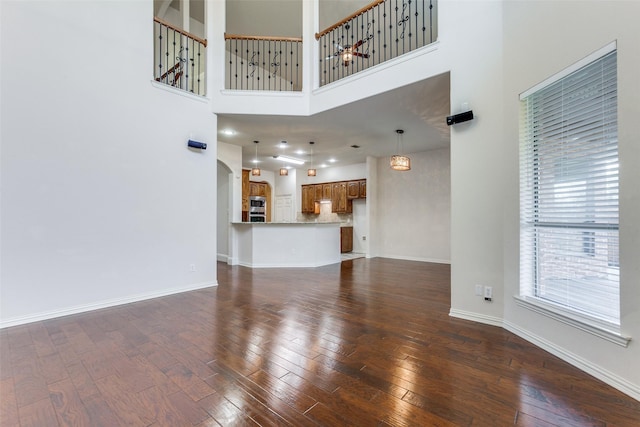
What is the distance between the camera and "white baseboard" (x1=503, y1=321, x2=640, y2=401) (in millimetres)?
1728

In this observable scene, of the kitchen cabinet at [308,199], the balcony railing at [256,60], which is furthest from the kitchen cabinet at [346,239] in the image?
the balcony railing at [256,60]

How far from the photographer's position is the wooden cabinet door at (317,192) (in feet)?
31.0

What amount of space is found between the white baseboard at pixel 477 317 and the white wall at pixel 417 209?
401 cm

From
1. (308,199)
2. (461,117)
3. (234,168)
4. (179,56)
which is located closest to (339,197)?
(308,199)

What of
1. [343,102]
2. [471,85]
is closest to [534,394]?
[471,85]

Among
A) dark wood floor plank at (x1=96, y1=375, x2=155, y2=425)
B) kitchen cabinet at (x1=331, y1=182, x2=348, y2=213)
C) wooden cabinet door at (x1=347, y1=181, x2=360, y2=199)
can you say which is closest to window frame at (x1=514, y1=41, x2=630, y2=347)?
dark wood floor plank at (x1=96, y1=375, x2=155, y2=425)

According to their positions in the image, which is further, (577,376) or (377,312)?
(377,312)

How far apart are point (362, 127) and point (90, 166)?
4.23m

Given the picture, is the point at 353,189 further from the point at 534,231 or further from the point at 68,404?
the point at 68,404

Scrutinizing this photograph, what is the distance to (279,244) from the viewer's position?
6293 mm

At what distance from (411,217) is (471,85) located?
189 inches

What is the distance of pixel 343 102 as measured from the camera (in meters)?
4.18

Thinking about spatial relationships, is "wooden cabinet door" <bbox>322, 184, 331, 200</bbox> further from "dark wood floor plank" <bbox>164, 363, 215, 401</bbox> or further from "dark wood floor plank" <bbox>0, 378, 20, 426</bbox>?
"dark wood floor plank" <bbox>0, 378, 20, 426</bbox>

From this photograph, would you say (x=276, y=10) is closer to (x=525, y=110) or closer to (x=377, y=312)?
(x=525, y=110)
